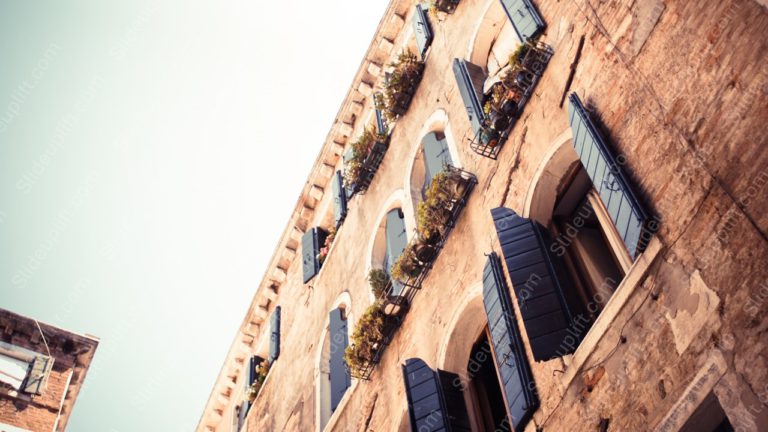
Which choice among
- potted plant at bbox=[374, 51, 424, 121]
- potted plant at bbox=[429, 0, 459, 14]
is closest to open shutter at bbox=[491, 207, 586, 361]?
potted plant at bbox=[374, 51, 424, 121]

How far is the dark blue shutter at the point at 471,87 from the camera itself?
8.09 m

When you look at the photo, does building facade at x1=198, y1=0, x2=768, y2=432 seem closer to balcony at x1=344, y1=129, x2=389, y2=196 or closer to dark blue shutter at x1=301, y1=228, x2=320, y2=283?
balcony at x1=344, y1=129, x2=389, y2=196

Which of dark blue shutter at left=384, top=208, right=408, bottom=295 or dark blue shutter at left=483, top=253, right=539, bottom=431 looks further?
dark blue shutter at left=384, top=208, right=408, bottom=295

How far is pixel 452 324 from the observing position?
7418mm

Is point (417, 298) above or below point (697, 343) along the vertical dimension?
below

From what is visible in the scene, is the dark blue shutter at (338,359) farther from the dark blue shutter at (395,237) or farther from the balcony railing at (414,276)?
the dark blue shutter at (395,237)

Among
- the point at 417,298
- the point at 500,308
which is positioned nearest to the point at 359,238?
the point at 417,298

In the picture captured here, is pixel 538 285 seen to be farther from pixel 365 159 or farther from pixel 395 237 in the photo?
pixel 365 159

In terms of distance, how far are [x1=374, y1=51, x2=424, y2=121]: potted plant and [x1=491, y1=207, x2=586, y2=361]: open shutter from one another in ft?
15.6

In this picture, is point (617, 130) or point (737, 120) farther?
point (617, 130)

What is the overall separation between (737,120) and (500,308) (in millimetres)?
2740

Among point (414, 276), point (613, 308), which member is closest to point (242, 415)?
point (414, 276)

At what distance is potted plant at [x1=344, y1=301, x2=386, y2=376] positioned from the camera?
898cm

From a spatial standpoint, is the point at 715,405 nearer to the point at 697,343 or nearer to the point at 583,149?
the point at 697,343
